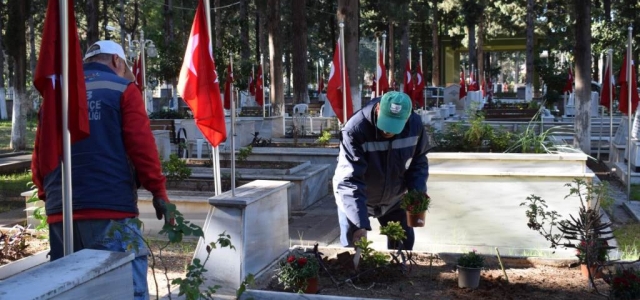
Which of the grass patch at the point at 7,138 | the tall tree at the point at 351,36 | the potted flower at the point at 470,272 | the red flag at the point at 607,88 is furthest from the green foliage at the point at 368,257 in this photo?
the grass patch at the point at 7,138

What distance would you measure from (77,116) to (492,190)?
4.99 meters

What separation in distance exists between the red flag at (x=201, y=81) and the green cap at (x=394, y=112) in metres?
1.96

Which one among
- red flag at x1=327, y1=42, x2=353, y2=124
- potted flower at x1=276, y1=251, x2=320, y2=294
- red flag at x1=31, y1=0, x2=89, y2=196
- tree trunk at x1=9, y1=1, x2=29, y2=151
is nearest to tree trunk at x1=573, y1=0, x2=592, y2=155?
red flag at x1=327, y1=42, x2=353, y2=124

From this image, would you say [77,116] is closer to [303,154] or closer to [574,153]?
[574,153]

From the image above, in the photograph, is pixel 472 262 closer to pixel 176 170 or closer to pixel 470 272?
pixel 470 272

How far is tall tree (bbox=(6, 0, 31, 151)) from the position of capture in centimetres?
1952

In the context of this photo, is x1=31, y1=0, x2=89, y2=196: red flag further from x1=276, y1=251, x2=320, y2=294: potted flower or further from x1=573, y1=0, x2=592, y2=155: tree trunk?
x1=573, y1=0, x2=592, y2=155: tree trunk

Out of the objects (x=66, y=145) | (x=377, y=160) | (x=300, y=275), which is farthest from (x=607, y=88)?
(x=66, y=145)

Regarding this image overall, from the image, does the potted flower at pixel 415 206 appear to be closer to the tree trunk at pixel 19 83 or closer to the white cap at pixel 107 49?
the white cap at pixel 107 49

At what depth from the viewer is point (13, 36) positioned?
2041cm

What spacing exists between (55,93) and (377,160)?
2369mm

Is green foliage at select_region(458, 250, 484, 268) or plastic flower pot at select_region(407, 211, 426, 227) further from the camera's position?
plastic flower pot at select_region(407, 211, 426, 227)

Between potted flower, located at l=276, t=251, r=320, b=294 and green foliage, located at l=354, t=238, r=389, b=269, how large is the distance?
38 centimetres

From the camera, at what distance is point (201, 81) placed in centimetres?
632
